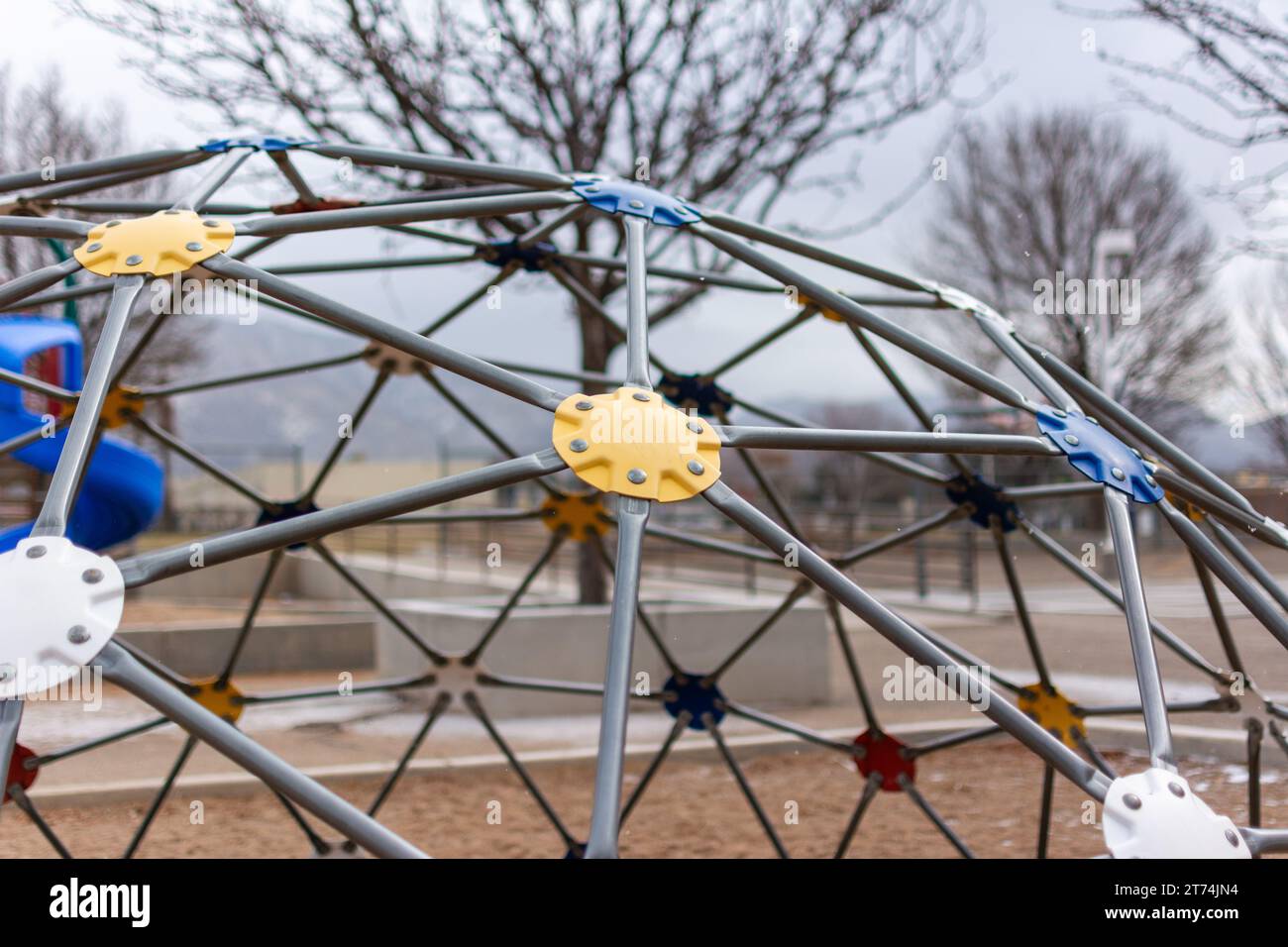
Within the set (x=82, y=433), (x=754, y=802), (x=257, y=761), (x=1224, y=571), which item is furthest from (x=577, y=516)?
(x=257, y=761)

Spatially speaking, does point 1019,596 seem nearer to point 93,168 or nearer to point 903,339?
point 903,339

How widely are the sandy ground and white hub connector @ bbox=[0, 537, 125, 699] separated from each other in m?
2.99

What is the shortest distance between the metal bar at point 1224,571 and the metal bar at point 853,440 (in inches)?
26.3

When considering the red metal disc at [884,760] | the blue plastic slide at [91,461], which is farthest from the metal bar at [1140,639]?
the blue plastic slide at [91,461]

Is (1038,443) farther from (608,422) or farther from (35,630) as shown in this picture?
(35,630)

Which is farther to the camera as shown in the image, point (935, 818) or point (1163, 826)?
point (935, 818)

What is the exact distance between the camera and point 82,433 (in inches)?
92.3

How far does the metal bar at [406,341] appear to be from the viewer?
2471 mm

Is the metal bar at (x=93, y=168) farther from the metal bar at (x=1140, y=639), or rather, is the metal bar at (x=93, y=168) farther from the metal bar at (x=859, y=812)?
the metal bar at (x=859, y=812)

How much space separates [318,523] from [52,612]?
51cm

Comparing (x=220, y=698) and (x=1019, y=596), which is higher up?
(x=1019, y=596)

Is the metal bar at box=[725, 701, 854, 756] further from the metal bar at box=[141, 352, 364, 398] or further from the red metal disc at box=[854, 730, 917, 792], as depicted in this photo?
the metal bar at box=[141, 352, 364, 398]

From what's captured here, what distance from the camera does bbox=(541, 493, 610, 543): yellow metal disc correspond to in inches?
221
